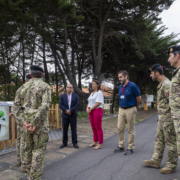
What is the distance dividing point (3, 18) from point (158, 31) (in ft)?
54.3

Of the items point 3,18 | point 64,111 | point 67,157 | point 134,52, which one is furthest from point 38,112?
point 134,52

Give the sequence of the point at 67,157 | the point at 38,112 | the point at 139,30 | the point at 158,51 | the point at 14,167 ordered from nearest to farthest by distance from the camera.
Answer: the point at 38,112
the point at 14,167
the point at 67,157
the point at 139,30
the point at 158,51

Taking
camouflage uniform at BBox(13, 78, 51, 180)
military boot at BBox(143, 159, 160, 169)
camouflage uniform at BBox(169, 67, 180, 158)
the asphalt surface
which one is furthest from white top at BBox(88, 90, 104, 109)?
camouflage uniform at BBox(169, 67, 180, 158)

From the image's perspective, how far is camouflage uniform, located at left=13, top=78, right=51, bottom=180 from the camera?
2950 mm

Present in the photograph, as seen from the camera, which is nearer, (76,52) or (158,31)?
(76,52)

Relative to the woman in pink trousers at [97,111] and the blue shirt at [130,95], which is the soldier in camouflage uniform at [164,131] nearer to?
the blue shirt at [130,95]

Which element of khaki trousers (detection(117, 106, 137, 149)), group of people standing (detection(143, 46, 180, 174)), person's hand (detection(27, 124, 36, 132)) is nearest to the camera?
person's hand (detection(27, 124, 36, 132))

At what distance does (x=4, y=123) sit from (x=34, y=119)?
108 inches

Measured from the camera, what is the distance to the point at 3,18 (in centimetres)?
779

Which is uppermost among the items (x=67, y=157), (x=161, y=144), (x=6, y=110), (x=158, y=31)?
(x=158, y=31)

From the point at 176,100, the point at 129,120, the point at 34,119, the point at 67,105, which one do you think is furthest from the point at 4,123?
the point at 176,100

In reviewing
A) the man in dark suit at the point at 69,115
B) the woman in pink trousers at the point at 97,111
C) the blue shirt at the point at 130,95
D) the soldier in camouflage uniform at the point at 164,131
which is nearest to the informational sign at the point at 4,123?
the man in dark suit at the point at 69,115

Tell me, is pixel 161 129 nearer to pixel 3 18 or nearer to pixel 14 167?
pixel 14 167

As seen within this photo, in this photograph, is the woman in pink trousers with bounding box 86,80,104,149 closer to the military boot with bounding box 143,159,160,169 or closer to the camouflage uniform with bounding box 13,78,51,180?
the military boot with bounding box 143,159,160,169
